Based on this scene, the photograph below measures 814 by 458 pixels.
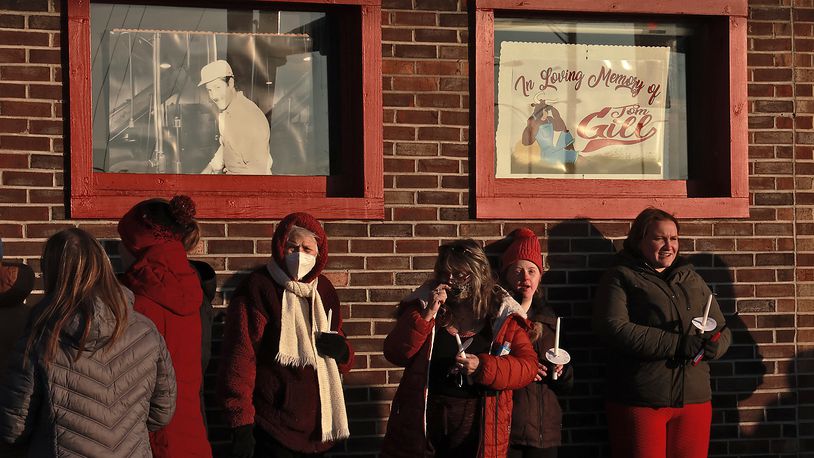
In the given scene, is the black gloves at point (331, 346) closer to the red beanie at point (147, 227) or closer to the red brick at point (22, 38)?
the red beanie at point (147, 227)

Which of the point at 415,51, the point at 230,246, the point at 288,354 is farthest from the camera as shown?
the point at 415,51

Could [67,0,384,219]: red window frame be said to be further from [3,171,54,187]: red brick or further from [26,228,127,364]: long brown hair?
[26,228,127,364]: long brown hair

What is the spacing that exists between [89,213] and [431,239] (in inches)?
74.5

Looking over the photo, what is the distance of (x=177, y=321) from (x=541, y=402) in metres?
2.01

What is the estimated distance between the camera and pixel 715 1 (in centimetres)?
689

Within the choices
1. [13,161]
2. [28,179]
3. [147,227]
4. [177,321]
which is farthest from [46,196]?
[177,321]

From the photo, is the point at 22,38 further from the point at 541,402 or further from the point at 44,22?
the point at 541,402

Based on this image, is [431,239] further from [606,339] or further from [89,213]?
[89,213]

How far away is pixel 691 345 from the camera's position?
615cm

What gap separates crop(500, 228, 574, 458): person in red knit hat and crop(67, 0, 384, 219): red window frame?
0.84 meters

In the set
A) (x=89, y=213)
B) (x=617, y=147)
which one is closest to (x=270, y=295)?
(x=89, y=213)

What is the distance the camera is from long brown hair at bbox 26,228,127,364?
4.16m

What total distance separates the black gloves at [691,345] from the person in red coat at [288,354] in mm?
1872

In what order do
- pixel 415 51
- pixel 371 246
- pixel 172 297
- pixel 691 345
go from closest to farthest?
pixel 172 297 → pixel 691 345 → pixel 371 246 → pixel 415 51
